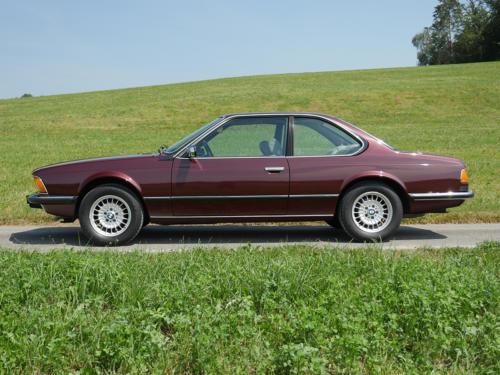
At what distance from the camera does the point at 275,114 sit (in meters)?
6.84

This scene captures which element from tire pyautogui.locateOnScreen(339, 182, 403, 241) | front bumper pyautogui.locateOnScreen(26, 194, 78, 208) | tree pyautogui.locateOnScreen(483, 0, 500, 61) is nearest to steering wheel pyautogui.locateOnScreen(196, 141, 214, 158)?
front bumper pyautogui.locateOnScreen(26, 194, 78, 208)

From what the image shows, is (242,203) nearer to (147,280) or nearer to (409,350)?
(147,280)

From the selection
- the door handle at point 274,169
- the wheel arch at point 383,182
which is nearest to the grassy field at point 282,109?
the wheel arch at point 383,182

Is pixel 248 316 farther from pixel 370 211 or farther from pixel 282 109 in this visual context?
pixel 282 109

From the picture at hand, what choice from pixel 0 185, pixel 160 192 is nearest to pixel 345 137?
pixel 160 192

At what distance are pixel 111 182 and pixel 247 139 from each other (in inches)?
73.1

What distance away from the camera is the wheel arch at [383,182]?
6480 mm

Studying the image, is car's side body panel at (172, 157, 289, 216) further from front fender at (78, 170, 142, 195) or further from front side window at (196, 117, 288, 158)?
front fender at (78, 170, 142, 195)

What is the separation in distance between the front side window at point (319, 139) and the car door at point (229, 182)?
291 mm

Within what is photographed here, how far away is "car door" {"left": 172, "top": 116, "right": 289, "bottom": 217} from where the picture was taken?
254 inches

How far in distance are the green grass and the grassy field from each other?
188 inches

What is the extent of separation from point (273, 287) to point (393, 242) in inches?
124

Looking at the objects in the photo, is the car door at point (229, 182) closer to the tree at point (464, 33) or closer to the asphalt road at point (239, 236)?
the asphalt road at point (239, 236)

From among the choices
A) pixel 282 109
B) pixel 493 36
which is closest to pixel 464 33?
pixel 493 36
